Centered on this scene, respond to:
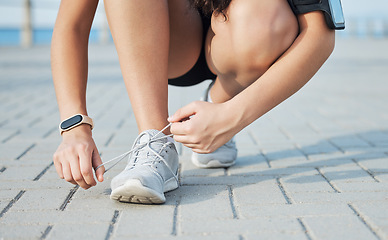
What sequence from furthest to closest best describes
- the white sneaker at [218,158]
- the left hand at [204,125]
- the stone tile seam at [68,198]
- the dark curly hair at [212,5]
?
1. the white sneaker at [218,158]
2. the dark curly hair at [212,5]
3. the stone tile seam at [68,198]
4. the left hand at [204,125]

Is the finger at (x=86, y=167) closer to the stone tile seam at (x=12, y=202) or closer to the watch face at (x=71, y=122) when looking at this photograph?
the watch face at (x=71, y=122)

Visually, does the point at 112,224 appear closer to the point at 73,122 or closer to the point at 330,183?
the point at 73,122

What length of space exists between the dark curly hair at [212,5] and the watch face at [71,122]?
61 centimetres

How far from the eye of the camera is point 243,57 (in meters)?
1.68

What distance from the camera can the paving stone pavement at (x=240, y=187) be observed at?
1338mm

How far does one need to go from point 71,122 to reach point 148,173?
0.34 meters

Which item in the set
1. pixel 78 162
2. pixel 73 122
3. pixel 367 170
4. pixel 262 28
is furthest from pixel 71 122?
pixel 367 170

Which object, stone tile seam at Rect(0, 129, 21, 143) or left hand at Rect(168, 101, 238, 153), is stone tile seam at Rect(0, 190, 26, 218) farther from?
stone tile seam at Rect(0, 129, 21, 143)

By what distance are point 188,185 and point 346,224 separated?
2.08 feet

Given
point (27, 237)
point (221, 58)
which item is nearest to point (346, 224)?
point (221, 58)

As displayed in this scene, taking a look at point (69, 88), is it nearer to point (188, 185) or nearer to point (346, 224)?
point (188, 185)

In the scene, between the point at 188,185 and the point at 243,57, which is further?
the point at 188,185

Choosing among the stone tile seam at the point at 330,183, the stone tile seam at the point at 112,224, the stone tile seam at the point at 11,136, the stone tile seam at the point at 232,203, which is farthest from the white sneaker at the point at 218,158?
the stone tile seam at the point at 11,136

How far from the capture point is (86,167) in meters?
1.48
